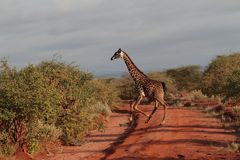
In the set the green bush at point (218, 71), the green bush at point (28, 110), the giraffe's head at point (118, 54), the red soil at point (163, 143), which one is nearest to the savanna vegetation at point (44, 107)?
the green bush at point (28, 110)

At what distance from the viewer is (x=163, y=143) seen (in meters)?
17.5

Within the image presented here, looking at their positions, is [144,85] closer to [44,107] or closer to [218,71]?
[44,107]

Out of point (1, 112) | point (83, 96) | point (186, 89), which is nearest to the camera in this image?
point (1, 112)

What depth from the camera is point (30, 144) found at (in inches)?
672

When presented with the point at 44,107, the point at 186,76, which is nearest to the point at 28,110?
the point at 44,107

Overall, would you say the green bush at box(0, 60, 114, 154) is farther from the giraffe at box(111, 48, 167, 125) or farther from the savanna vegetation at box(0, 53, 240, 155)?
the giraffe at box(111, 48, 167, 125)

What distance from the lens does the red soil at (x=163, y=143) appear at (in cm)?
1528

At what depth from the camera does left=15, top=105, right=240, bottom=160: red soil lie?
15.3m

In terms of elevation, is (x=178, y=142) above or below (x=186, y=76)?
below

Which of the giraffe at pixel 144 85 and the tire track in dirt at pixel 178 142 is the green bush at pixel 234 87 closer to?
the tire track in dirt at pixel 178 142

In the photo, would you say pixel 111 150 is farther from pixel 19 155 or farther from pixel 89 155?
pixel 19 155

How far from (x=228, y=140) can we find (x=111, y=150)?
4055 mm

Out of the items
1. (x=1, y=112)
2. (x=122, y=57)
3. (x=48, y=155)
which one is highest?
(x=122, y=57)

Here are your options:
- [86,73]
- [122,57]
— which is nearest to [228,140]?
[122,57]
